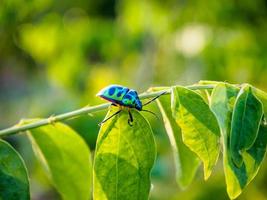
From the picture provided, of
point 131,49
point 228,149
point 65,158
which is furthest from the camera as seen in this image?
point 131,49

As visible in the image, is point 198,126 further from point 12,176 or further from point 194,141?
point 12,176

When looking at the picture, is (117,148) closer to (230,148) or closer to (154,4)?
(230,148)

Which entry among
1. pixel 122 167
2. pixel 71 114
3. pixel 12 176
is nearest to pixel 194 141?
pixel 122 167

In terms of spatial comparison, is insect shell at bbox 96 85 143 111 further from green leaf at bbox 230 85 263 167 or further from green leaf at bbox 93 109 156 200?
green leaf at bbox 230 85 263 167

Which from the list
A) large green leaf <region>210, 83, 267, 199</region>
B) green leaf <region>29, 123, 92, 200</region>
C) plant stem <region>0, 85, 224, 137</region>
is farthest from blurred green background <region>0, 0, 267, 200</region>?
large green leaf <region>210, 83, 267, 199</region>

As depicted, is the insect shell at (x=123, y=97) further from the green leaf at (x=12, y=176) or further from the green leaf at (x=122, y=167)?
the green leaf at (x=12, y=176)

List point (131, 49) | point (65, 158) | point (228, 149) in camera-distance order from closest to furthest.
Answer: point (228, 149), point (65, 158), point (131, 49)
